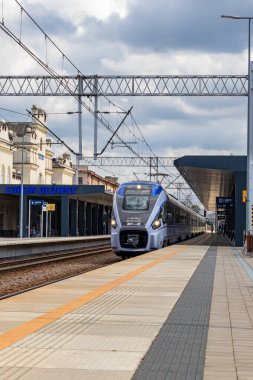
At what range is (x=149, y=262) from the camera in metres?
20.6

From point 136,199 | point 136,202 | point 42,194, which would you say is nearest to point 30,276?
point 136,202

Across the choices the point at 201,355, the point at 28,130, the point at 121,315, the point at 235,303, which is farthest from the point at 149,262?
the point at 28,130

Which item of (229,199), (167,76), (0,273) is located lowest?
(0,273)

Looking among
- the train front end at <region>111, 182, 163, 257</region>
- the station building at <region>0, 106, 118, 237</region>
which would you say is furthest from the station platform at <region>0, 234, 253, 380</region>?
the station building at <region>0, 106, 118, 237</region>

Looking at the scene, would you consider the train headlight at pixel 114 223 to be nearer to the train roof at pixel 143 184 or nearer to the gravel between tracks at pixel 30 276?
the train roof at pixel 143 184

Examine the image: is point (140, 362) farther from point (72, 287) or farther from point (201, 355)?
point (72, 287)

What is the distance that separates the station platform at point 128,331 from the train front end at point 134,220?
1251 cm

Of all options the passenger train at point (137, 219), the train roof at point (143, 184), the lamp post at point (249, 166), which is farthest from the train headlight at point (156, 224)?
the lamp post at point (249, 166)

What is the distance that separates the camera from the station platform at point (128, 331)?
235 inches

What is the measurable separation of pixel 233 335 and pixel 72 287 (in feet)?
18.1

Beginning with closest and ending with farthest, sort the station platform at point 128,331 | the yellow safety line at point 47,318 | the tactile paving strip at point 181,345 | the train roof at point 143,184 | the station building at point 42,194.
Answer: the tactile paving strip at point 181,345
the station platform at point 128,331
the yellow safety line at point 47,318
the train roof at point 143,184
the station building at point 42,194

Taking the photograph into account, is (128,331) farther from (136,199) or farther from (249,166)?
(249,166)

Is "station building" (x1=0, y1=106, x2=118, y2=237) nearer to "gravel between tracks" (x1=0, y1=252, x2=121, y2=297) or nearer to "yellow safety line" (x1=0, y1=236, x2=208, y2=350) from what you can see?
"gravel between tracks" (x1=0, y1=252, x2=121, y2=297)

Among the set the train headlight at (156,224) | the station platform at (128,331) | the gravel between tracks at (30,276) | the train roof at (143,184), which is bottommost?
A: the gravel between tracks at (30,276)
